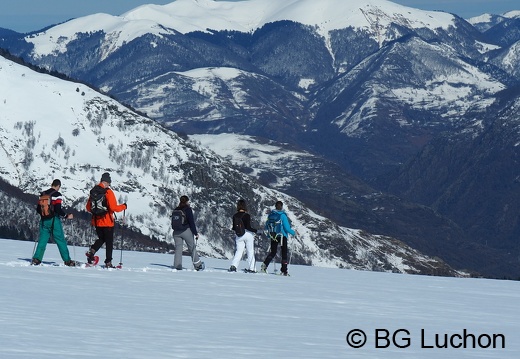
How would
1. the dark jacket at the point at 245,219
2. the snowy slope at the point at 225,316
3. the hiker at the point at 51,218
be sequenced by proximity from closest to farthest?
the snowy slope at the point at 225,316, the hiker at the point at 51,218, the dark jacket at the point at 245,219

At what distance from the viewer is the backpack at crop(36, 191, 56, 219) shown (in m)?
38.1

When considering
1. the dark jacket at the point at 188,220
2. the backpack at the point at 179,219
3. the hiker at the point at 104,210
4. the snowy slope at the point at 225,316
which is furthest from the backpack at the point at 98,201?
the dark jacket at the point at 188,220

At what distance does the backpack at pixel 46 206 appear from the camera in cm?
3806

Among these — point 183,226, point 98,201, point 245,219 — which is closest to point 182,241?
point 183,226

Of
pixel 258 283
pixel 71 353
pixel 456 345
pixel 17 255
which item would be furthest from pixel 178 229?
pixel 71 353

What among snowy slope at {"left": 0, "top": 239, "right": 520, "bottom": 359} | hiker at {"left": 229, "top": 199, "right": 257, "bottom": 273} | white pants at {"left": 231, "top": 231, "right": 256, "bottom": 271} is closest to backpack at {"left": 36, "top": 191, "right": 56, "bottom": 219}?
snowy slope at {"left": 0, "top": 239, "right": 520, "bottom": 359}

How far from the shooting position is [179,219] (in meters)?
41.7

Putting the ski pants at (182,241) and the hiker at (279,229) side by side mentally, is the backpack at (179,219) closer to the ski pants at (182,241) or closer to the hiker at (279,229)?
the ski pants at (182,241)

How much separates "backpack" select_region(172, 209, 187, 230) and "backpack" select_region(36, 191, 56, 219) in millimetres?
5123

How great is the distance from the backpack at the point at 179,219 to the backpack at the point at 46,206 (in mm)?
5123

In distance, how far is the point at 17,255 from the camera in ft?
145

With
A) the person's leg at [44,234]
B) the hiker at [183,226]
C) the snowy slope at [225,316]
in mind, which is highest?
the hiker at [183,226]

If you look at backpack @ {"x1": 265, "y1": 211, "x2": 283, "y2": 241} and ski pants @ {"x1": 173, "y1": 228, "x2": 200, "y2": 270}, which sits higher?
backpack @ {"x1": 265, "y1": 211, "x2": 283, "y2": 241}

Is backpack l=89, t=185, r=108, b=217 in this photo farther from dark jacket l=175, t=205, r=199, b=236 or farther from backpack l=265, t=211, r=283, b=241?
backpack l=265, t=211, r=283, b=241
